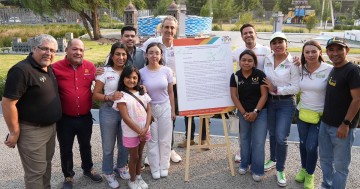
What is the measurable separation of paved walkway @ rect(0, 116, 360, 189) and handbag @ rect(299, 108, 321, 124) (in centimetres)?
98

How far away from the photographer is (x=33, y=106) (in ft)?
10.3

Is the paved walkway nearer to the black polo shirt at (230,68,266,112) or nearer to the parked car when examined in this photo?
the black polo shirt at (230,68,266,112)

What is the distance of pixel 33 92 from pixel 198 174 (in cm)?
251

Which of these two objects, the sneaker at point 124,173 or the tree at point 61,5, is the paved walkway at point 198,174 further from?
the tree at point 61,5

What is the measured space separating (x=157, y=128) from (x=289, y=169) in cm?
206

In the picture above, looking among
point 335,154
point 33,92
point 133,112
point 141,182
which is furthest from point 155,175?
point 335,154

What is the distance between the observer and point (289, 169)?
14.8 ft

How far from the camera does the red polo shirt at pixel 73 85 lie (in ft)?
11.8

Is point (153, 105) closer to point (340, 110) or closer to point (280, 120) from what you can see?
point (280, 120)

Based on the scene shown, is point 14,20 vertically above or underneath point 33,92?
above

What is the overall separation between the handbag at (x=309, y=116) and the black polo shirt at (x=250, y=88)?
0.56 metres

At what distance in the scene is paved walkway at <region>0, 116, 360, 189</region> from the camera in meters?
4.12

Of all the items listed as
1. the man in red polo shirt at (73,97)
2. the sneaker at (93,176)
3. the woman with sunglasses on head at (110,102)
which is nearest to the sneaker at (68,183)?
the man in red polo shirt at (73,97)

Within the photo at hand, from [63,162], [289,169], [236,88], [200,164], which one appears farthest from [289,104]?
[63,162]
